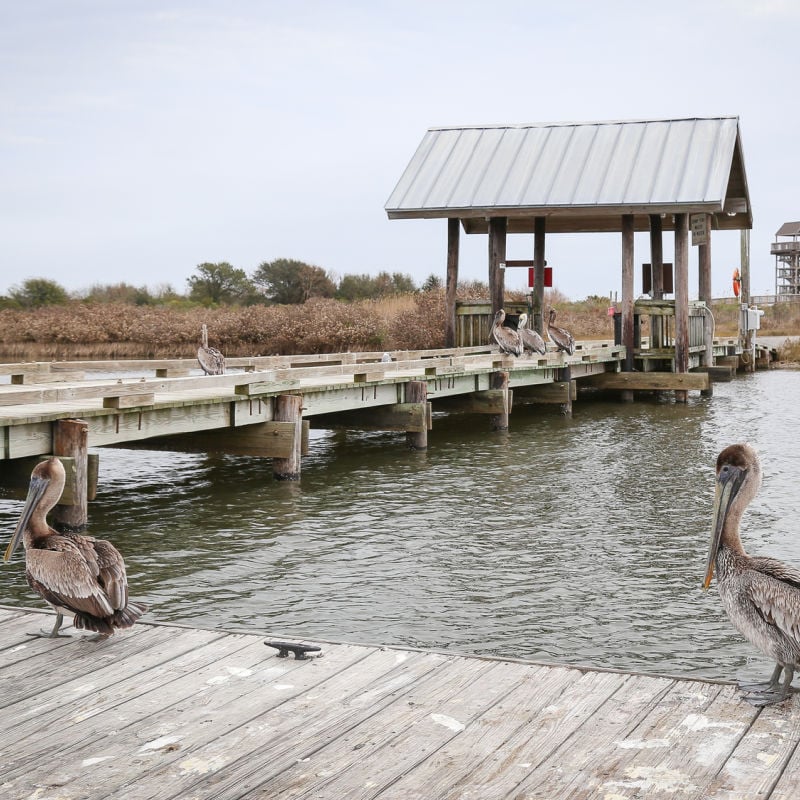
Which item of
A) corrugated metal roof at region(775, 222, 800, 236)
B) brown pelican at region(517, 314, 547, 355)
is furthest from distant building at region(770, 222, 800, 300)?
brown pelican at region(517, 314, 547, 355)

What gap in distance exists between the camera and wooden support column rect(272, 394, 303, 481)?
13922 millimetres

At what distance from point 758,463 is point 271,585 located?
4.88 metres

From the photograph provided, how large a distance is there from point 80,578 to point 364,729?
6.42 feet

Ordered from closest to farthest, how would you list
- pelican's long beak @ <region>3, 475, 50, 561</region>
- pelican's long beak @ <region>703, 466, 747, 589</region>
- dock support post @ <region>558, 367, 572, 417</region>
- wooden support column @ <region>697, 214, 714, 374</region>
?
pelican's long beak @ <region>703, 466, 747, 589</region> < pelican's long beak @ <region>3, 475, 50, 561</region> < dock support post @ <region>558, 367, 572, 417</region> < wooden support column @ <region>697, 214, 714, 374</region>

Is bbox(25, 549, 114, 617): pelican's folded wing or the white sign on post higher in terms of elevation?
the white sign on post

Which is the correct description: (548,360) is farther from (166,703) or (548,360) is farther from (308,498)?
(166,703)

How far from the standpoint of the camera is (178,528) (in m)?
11.3

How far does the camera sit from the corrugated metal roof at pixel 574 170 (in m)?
24.7

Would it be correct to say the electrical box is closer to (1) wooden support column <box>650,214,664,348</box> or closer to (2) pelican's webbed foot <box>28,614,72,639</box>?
(1) wooden support column <box>650,214,664,348</box>

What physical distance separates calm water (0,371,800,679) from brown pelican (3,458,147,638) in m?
1.61

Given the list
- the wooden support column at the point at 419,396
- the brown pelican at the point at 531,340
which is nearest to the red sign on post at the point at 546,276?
the brown pelican at the point at 531,340

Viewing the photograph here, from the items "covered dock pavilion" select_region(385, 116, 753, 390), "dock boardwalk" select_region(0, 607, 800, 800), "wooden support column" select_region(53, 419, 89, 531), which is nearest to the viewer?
"dock boardwalk" select_region(0, 607, 800, 800)

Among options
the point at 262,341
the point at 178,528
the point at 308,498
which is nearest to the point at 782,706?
the point at 178,528

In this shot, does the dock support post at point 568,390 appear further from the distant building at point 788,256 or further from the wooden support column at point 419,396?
the distant building at point 788,256
